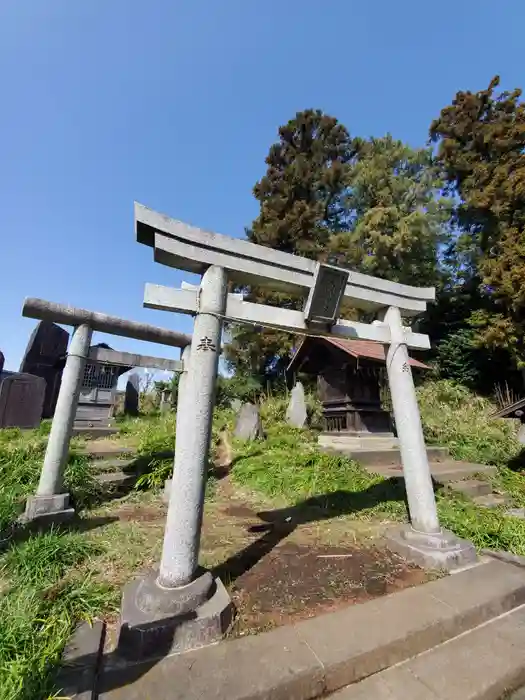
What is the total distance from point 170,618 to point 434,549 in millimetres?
2922

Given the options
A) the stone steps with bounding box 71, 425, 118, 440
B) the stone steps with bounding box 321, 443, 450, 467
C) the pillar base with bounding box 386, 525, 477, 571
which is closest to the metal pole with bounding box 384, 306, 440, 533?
the pillar base with bounding box 386, 525, 477, 571

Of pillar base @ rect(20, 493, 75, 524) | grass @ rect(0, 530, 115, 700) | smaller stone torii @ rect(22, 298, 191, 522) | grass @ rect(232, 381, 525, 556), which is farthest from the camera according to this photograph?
smaller stone torii @ rect(22, 298, 191, 522)

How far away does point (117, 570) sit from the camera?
11.0ft

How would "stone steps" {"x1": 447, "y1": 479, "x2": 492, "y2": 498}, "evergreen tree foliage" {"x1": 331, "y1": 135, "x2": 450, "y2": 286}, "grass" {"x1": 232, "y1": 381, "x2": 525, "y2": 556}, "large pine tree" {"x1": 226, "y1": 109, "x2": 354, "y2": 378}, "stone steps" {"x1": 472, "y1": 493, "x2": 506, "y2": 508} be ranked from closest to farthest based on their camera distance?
"grass" {"x1": 232, "y1": 381, "x2": 525, "y2": 556}
"stone steps" {"x1": 472, "y1": 493, "x2": 506, "y2": 508}
"stone steps" {"x1": 447, "y1": 479, "x2": 492, "y2": 498}
"evergreen tree foliage" {"x1": 331, "y1": 135, "x2": 450, "y2": 286}
"large pine tree" {"x1": 226, "y1": 109, "x2": 354, "y2": 378}

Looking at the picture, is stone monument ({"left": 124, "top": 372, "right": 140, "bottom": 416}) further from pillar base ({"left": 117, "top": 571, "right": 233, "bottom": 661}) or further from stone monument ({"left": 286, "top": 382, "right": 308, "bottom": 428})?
pillar base ({"left": 117, "top": 571, "right": 233, "bottom": 661})

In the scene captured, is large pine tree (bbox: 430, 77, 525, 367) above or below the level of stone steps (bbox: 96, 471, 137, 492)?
above

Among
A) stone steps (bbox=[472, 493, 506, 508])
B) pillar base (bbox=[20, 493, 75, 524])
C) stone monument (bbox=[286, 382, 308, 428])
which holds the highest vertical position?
stone monument (bbox=[286, 382, 308, 428])

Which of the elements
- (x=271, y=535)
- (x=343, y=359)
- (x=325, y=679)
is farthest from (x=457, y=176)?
(x=325, y=679)

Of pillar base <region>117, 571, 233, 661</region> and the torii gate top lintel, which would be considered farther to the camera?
the torii gate top lintel

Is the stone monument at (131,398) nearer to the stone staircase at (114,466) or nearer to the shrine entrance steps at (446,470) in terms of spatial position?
the stone staircase at (114,466)

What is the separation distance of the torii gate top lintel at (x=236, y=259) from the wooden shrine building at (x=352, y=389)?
429 cm

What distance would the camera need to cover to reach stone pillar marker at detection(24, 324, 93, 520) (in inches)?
185

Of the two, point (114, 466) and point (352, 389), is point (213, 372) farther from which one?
point (352, 389)

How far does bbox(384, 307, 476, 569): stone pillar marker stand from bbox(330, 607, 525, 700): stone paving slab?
0.93m
